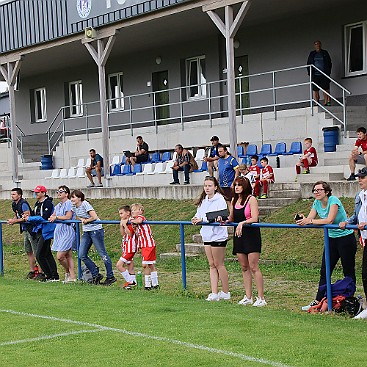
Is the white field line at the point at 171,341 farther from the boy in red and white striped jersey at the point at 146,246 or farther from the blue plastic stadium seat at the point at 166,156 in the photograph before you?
the blue plastic stadium seat at the point at 166,156

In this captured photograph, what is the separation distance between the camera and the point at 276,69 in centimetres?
2655

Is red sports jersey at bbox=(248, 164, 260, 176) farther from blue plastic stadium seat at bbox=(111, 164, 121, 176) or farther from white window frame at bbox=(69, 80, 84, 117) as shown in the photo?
white window frame at bbox=(69, 80, 84, 117)

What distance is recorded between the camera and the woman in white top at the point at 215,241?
41.0 feet

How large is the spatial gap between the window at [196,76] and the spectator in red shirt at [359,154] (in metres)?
10.5

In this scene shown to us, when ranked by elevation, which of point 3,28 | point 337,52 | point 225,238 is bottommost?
point 225,238

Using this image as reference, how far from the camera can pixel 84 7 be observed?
2623cm

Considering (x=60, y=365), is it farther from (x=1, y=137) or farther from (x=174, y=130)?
(x=1, y=137)

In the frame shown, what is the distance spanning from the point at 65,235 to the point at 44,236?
49 cm

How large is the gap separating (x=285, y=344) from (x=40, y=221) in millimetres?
7648

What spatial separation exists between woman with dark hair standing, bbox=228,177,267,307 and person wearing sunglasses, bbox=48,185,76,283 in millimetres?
4078

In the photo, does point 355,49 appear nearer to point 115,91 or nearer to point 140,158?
point 140,158

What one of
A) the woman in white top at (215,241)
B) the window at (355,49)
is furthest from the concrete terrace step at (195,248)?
the window at (355,49)

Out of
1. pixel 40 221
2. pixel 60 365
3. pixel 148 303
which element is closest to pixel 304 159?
pixel 40 221

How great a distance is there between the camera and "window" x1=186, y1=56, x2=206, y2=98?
29.5 meters
